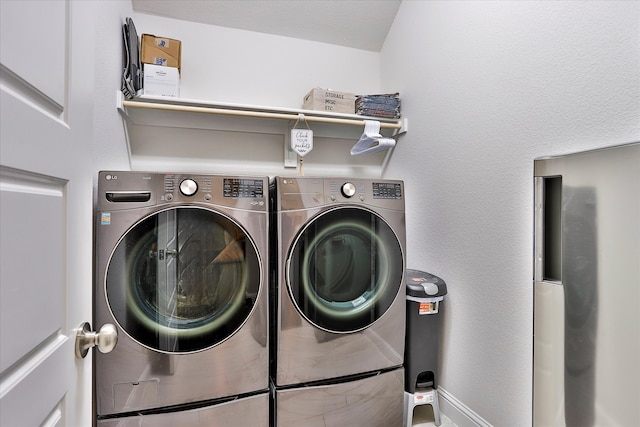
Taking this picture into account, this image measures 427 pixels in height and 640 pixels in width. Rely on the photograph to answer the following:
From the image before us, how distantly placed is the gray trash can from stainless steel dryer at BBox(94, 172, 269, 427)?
73cm

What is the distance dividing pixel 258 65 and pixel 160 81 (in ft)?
2.20

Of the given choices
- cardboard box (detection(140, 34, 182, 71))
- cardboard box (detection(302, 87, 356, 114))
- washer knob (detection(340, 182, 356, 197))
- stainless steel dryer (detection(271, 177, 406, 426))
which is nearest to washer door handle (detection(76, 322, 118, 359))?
stainless steel dryer (detection(271, 177, 406, 426))

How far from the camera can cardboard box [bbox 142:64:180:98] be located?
69.9 inches

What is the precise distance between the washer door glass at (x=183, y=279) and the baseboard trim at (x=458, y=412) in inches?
45.6

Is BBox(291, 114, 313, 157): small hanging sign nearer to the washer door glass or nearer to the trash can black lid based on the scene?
the washer door glass

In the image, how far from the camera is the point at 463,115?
5.37 feet

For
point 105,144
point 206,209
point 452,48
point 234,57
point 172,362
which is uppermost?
point 234,57

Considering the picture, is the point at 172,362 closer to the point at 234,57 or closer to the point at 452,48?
the point at 234,57

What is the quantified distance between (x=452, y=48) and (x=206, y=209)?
1.47 metres

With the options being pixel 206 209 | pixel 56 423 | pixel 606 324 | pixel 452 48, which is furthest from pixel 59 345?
pixel 452 48

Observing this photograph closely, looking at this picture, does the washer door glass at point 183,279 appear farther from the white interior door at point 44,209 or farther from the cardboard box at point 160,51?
the cardboard box at point 160,51

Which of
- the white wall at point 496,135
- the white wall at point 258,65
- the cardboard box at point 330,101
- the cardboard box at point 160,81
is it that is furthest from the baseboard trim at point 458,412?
the cardboard box at point 160,81

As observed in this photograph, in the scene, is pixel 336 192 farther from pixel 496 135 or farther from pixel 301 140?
pixel 496 135

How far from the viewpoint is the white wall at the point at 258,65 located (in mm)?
2061
